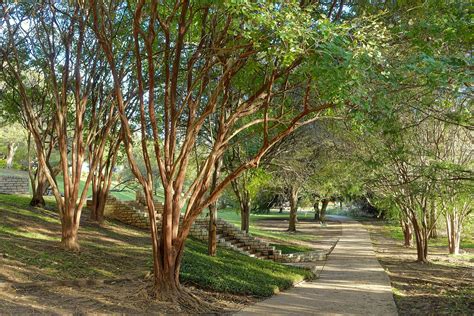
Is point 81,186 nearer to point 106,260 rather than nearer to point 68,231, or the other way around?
point 68,231

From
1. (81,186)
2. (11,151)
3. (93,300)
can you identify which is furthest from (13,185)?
(93,300)

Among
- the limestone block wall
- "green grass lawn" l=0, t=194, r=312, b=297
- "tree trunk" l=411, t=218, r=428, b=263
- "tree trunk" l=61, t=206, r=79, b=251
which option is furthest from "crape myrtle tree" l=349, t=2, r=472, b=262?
the limestone block wall

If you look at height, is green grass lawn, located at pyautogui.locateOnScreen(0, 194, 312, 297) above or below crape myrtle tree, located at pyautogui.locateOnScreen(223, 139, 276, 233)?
below

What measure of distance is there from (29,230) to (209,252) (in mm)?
5173

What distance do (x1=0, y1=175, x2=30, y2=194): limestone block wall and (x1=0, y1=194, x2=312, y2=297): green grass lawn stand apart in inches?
374

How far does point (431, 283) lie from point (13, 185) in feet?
69.5

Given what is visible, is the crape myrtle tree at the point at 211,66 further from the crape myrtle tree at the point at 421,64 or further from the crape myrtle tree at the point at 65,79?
the crape myrtle tree at the point at 65,79

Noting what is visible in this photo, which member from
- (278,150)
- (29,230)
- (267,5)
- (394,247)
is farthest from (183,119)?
(394,247)

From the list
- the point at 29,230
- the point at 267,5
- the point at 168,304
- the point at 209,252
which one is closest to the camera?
the point at 267,5

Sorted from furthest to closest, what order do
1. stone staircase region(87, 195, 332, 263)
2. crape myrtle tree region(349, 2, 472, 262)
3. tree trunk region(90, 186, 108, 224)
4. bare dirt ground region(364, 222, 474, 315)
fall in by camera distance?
stone staircase region(87, 195, 332, 263) → tree trunk region(90, 186, 108, 224) → bare dirt ground region(364, 222, 474, 315) → crape myrtle tree region(349, 2, 472, 262)

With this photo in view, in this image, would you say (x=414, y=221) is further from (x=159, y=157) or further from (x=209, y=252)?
(x=159, y=157)

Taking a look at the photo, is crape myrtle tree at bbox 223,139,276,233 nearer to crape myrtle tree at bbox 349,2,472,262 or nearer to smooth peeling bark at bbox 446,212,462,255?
crape myrtle tree at bbox 349,2,472,262

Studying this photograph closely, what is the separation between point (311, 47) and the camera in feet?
20.1

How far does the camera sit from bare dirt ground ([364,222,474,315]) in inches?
356
